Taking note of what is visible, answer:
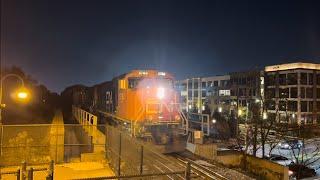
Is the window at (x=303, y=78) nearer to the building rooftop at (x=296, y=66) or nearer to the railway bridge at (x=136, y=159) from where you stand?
the building rooftop at (x=296, y=66)

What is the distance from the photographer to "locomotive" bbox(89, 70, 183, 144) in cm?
1777

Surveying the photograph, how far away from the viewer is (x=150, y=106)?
18422mm

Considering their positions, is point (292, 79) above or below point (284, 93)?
above

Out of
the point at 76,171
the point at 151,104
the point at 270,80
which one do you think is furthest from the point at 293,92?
the point at 76,171

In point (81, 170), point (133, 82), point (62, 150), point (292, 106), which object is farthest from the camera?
point (292, 106)

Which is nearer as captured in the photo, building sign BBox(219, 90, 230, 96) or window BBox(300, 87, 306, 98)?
window BBox(300, 87, 306, 98)

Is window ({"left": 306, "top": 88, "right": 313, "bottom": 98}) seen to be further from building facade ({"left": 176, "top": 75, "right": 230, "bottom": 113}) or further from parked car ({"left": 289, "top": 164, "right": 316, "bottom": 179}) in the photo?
parked car ({"left": 289, "top": 164, "right": 316, "bottom": 179})

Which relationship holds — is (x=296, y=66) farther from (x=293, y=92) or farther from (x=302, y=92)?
(x=302, y=92)

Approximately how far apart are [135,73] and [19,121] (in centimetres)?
1603

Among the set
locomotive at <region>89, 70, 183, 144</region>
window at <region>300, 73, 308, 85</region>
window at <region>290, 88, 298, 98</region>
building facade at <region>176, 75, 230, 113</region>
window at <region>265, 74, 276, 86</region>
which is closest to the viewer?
locomotive at <region>89, 70, 183, 144</region>

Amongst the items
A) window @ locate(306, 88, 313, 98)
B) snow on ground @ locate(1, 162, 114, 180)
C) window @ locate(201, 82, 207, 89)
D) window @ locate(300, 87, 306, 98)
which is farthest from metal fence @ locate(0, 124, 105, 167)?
window @ locate(201, 82, 207, 89)

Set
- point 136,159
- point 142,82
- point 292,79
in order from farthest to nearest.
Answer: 1. point 292,79
2. point 142,82
3. point 136,159

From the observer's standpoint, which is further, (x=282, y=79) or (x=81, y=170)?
(x=282, y=79)

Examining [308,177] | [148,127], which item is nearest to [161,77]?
[148,127]
